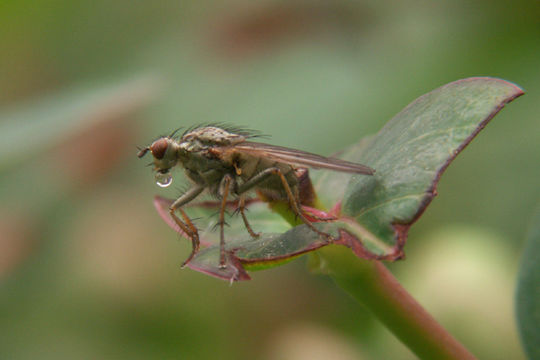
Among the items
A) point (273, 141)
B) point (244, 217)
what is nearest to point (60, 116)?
point (273, 141)

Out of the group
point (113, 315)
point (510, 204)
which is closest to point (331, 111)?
point (510, 204)

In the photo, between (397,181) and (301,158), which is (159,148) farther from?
(397,181)

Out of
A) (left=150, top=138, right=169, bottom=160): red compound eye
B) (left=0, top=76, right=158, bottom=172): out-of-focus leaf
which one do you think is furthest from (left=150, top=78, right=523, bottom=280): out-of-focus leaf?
(left=0, top=76, right=158, bottom=172): out-of-focus leaf

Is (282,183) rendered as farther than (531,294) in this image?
Yes

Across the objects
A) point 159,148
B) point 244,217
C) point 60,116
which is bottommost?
point 244,217

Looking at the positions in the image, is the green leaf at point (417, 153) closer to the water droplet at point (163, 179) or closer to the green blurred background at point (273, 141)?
the water droplet at point (163, 179)

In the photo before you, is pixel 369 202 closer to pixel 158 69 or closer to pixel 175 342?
pixel 175 342

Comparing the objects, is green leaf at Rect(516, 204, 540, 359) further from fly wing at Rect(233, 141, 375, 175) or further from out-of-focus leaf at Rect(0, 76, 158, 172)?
out-of-focus leaf at Rect(0, 76, 158, 172)
